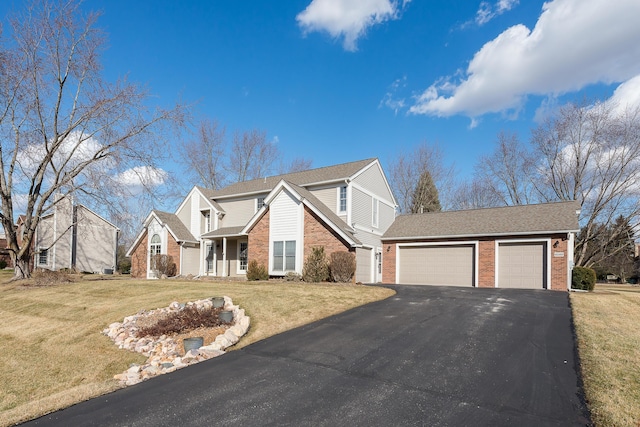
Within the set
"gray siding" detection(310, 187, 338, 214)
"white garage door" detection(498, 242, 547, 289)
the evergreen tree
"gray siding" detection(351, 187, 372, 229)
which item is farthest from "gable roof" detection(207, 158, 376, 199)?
the evergreen tree

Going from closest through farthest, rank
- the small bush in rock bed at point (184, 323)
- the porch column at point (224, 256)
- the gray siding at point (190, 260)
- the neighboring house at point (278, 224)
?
the small bush in rock bed at point (184, 323) < the neighboring house at point (278, 224) < the porch column at point (224, 256) < the gray siding at point (190, 260)

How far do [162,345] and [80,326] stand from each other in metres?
4.28

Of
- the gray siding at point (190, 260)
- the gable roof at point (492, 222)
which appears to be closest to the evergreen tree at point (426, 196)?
the gable roof at point (492, 222)

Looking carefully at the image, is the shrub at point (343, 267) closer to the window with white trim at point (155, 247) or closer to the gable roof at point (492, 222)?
the gable roof at point (492, 222)

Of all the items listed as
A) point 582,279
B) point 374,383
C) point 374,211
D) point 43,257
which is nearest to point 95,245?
point 43,257

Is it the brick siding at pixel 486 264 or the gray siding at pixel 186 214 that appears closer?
the brick siding at pixel 486 264

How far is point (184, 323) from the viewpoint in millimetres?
9406

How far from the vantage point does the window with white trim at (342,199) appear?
2167 centimetres

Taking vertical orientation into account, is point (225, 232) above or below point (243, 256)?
above

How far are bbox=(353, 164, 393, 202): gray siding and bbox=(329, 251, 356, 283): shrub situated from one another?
5355mm

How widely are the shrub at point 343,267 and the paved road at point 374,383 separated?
8947 millimetres

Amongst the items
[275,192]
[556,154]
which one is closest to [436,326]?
[275,192]

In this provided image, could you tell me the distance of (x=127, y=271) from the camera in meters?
38.0

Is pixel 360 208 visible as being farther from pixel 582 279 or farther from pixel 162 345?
pixel 162 345
